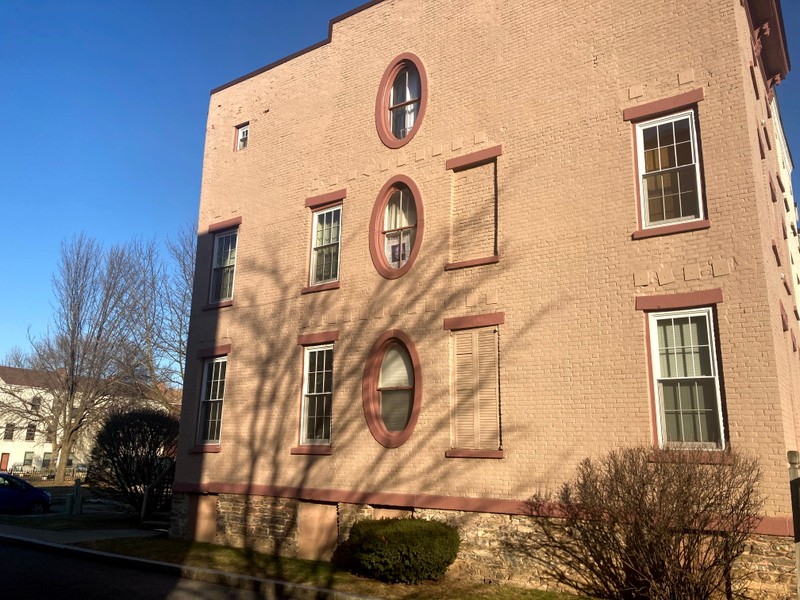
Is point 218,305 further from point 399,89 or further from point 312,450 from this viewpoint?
point 399,89

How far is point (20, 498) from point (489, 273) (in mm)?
20723

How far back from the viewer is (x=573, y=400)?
417 inches

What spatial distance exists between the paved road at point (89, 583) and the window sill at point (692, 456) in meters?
6.68

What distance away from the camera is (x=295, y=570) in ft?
39.4

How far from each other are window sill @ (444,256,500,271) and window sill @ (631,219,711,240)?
257cm

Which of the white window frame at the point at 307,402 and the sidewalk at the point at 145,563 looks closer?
the sidewalk at the point at 145,563

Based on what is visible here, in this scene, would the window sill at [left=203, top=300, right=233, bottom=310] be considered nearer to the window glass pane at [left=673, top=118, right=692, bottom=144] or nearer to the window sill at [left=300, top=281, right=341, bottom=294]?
the window sill at [left=300, top=281, right=341, bottom=294]

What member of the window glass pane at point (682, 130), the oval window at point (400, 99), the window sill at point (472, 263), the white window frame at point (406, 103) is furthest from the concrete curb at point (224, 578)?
Answer: the white window frame at point (406, 103)

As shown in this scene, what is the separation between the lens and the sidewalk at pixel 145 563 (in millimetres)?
10375

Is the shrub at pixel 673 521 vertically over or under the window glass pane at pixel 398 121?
under

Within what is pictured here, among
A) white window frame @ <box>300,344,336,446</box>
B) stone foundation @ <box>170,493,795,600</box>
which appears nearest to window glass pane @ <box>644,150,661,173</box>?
stone foundation @ <box>170,493,795,600</box>

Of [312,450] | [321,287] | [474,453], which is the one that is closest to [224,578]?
[312,450]

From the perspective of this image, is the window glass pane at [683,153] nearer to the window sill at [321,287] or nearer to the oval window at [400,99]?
the oval window at [400,99]

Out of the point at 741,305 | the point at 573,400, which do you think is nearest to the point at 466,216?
the point at 573,400
